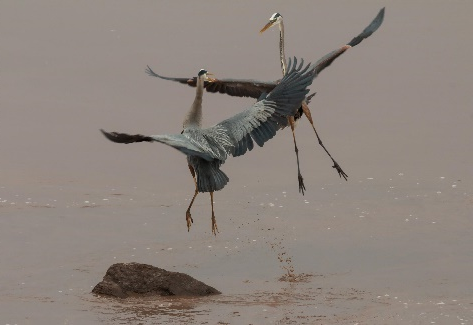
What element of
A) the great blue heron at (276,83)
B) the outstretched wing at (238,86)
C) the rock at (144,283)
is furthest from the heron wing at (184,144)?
the outstretched wing at (238,86)

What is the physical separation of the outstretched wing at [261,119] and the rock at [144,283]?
1.40m

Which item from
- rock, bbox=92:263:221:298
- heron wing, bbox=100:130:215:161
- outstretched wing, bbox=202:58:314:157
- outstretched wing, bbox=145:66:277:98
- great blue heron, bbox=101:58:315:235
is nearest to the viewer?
rock, bbox=92:263:221:298

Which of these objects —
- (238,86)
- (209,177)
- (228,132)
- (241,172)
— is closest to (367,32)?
(238,86)

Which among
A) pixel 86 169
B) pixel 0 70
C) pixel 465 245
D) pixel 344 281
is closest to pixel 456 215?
pixel 465 245

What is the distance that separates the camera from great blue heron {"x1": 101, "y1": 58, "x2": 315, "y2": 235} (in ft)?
36.2

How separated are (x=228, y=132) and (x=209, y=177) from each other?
0.47m

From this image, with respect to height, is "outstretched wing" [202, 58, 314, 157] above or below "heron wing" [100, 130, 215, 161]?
above

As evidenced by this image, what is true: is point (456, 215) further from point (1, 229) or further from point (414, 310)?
point (1, 229)

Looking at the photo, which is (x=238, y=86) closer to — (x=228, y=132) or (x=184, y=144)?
(x=228, y=132)

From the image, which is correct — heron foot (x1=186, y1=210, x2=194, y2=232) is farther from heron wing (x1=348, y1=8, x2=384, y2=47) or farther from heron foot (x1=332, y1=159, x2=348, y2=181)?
heron wing (x1=348, y1=8, x2=384, y2=47)

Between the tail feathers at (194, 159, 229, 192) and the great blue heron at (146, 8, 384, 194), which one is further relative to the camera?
the great blue heron at (146, 8, 384, 194)

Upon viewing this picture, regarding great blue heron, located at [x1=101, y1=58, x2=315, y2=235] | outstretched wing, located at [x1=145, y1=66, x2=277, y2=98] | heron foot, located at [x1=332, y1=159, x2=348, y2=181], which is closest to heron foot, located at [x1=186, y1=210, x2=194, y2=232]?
great blue heron, located at [x1=101, y1=58, x2=315, y2=235]

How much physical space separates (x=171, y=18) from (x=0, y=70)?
3.22 metres

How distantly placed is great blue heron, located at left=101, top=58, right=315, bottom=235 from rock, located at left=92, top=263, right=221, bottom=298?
99 cm
